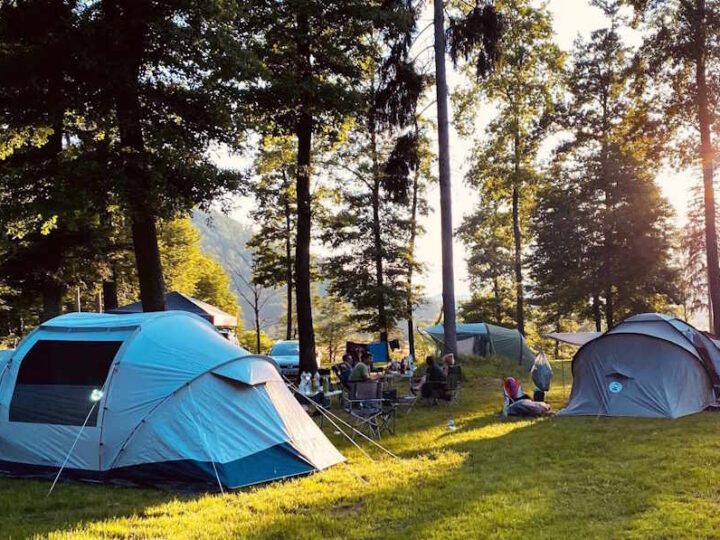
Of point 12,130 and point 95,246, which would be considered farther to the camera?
point 95,246

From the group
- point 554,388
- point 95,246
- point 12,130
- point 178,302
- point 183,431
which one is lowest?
point 554,388

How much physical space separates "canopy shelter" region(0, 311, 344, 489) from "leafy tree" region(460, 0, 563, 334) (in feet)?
55.1

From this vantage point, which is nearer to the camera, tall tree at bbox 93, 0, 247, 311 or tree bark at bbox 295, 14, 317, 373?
tall tree at bbox 93, 0, 247, 311

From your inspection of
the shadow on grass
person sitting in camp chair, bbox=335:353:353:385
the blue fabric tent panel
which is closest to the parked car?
person sitting in camp chair, bbox=335:353:353:385

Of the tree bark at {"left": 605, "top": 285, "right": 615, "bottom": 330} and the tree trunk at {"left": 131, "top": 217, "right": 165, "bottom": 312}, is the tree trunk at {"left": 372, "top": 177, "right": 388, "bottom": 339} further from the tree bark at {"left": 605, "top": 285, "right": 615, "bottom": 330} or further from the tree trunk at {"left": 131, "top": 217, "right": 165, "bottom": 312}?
the tree trunk at {"left": 131, "top": 217, "right": 165, "bottom": 312}

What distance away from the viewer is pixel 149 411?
267 inches

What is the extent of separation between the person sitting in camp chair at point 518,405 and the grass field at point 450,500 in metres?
2.47

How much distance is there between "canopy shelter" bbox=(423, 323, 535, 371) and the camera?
21891 mm

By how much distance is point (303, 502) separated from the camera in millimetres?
5836

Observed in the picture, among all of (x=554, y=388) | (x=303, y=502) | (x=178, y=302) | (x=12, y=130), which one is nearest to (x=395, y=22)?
(x=12, y=130)

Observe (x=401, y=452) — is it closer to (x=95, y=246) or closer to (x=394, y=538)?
(x=394, y=538)

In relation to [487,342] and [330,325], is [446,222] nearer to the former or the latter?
[487,342]

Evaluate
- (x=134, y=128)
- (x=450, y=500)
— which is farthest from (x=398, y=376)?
(x=450, y=500)

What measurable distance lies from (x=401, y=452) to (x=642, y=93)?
14451mm
